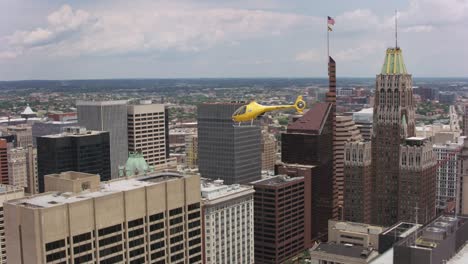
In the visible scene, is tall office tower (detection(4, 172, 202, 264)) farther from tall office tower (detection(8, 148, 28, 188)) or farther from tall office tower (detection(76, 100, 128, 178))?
tall office tower (detection(8, 148, 28, 188))

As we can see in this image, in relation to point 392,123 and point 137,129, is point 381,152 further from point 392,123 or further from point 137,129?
point 137,129

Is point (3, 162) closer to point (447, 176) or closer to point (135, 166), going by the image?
point (135, 166)

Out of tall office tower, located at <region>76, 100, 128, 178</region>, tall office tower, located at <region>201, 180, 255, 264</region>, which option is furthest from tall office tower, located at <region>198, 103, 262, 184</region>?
tall office tower, located at <region>201, 180, 255, 264</region>

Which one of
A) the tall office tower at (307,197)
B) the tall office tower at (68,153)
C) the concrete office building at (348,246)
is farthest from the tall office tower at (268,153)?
the concrete office building at (348,246)

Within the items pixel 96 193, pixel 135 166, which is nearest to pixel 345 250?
pixel 135 166

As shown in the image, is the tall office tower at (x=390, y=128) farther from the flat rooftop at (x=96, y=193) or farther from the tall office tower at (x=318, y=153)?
the flat rooftop at (x=96, y=193)

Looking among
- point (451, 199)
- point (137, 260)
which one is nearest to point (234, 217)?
point (137, 260)
